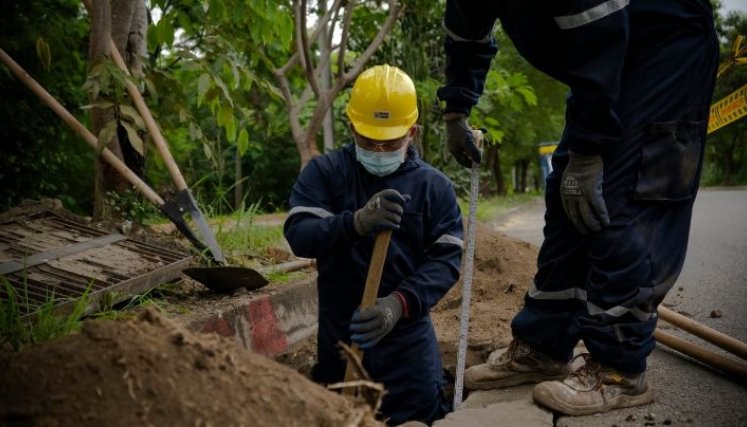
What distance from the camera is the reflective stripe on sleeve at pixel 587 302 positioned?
92.4 inches

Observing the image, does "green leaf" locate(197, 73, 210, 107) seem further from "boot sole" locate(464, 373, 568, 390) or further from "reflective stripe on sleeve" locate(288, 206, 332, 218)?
"boot sole" locate(464, 373, 568, 390)

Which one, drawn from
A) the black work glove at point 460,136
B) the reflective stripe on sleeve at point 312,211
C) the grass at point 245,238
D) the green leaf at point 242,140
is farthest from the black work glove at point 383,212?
the green leaf at point 242,140

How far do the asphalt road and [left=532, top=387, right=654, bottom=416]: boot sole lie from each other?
23mm

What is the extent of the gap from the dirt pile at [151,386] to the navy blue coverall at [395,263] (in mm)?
1239

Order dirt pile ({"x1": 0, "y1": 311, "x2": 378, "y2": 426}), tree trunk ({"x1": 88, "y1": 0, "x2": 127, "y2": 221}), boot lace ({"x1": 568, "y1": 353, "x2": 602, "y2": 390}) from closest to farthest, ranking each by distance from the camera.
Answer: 1. dirt pile ({"x1": 0, "y1": 311, "x2": 378, "y2": 426})
2. boot lace ({"x1": 568, "y1": 353, "x2": 602, "y2": 390})
3. tree trunk ({"x1": 88, "y1": 0, "x2": 127, "y2": 221})

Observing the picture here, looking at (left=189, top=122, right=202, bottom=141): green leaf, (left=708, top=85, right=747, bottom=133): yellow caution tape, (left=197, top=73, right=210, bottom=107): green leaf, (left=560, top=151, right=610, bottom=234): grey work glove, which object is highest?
(left=708, top=85, right=747, bottom=133): yellow caution tape

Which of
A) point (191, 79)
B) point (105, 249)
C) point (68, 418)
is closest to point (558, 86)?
point (191, 79)

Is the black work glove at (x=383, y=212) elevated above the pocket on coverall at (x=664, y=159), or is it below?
below

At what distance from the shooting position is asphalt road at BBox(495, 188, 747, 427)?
7.63 feet

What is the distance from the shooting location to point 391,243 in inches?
113

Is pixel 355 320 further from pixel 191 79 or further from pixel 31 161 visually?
pixel 31 161

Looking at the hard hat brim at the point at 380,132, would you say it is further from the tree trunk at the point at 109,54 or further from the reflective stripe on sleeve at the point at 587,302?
the tree trunk at the point at 109,54

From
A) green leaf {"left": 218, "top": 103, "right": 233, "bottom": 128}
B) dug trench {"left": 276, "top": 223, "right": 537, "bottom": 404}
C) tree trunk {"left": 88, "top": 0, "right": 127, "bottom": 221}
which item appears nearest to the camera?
dug trench {"left": 276, "top": 223, "right": 537, "bottom": 404}

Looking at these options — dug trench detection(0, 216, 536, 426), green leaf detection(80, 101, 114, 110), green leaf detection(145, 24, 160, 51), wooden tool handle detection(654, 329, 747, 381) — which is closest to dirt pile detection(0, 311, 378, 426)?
dug trench detection(0, 216, 536, 426)
